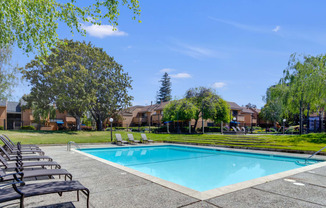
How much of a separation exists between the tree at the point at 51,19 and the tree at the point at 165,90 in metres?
71.9

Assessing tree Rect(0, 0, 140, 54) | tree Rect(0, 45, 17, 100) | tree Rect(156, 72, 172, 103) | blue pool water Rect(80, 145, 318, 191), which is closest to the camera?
tree Rect(0, 0, 140, 54)

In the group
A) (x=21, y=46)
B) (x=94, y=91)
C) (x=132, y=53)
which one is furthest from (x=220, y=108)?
(x=21, y=46)

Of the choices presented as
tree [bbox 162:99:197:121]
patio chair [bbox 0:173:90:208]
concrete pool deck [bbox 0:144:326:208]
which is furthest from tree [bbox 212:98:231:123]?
patio chair [bbox 0:173:90:208]

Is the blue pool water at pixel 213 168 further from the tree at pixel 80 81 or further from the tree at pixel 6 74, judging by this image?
the tree at pixel 6 74

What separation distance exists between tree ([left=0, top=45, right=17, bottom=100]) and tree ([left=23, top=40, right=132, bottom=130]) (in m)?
3.42

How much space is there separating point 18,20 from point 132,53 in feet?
31.0

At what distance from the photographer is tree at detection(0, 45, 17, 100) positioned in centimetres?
2640

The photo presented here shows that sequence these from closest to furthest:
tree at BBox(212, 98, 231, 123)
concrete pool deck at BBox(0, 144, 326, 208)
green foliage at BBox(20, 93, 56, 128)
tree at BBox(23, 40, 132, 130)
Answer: concrete pool deck at BBox(0, 144, 326, 208)
tree at BBox(23, 40, 132, 130)
green foliage at BBox(20, 93, 56, 128)
tree at BBox(212, 98, 231, 123)

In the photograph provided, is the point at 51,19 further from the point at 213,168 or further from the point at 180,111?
the point at 180,111

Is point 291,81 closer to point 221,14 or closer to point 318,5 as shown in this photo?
point 318,5

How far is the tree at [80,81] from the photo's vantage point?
29281 millimetres

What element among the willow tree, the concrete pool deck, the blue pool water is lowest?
the blue pool water

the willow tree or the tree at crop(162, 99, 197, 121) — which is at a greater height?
the willow tree

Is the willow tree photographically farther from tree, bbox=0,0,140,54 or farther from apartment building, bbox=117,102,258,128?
apartment building, bbox=117,102,258,128
